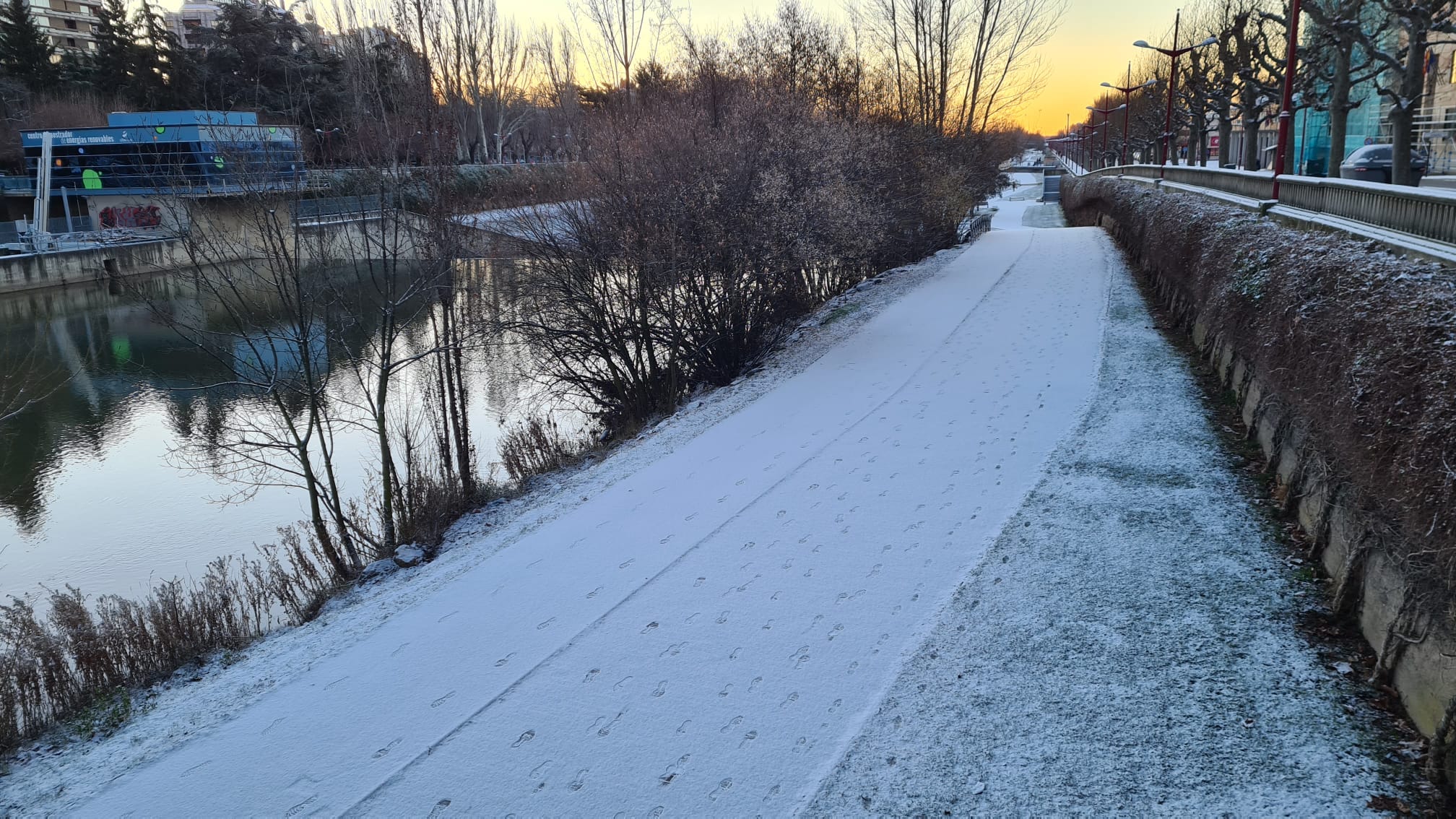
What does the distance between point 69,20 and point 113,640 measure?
110488 mm

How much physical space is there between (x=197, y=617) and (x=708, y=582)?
17.7ft

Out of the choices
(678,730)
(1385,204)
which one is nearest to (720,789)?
(678,730)

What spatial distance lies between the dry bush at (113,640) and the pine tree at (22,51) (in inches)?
2326

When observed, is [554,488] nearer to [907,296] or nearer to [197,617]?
[197,617]

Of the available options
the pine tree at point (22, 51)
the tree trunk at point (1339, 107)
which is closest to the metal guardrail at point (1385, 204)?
the tree trunk at point (1339, 107)

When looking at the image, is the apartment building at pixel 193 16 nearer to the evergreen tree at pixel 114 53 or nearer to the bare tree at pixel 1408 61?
the evergreen tree at pixel 114 53

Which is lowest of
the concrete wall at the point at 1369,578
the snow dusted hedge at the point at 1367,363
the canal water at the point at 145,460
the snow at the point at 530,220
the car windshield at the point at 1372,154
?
the canal water at the point at 145,460

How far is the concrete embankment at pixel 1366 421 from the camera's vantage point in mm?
4645

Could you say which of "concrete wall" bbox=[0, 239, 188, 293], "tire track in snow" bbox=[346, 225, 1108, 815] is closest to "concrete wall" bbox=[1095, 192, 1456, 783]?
"tire track in snow" bbox=[346, 225, 1108, 815]

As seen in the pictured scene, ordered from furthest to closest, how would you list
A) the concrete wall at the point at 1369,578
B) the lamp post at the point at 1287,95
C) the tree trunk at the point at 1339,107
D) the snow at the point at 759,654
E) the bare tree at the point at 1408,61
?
the tree trunk at the point at 1339,107
the lamp post at the point at 1287,95
the bare tree at the point at 1408,61
the snow at the point at 759,654
the concrete wall at the point at 1369,578

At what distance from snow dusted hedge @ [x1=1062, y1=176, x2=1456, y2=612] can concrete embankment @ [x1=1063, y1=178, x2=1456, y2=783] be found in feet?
0.04

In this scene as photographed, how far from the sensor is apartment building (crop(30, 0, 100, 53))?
81.5m

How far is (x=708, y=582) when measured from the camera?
712 cm

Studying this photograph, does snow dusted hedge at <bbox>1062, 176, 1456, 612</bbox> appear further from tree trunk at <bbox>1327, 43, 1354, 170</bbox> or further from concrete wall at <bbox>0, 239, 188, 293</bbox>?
concrete wall at <bbox>0, 239, 188, 293</bbox>
